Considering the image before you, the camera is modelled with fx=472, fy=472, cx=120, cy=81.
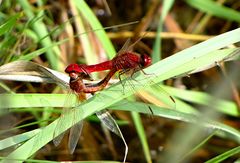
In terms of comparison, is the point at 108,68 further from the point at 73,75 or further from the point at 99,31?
the point at 99,31

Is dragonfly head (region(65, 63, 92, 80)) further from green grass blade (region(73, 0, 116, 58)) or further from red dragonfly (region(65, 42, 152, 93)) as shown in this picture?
green grass blade (region(73, 0, 116, 58))

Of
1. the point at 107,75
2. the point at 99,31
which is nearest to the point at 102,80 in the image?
the point at 107,75

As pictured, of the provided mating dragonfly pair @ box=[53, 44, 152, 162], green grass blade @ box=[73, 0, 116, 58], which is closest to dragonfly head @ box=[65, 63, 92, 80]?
mating dragonfly pair @ box=[53, 44, 152, 162]

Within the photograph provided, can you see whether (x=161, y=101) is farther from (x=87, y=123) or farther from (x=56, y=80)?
(x=87, y=123)

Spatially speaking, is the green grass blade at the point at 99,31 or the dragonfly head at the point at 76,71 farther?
the green grass blade at the point at 99,31

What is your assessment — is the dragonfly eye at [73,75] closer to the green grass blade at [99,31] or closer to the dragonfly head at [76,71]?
the dragonfly head at [76,71]

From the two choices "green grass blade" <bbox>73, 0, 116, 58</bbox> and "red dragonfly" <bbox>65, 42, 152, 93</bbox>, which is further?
"green grass blade" <bbox>73, 0, 116, 58</bbox>

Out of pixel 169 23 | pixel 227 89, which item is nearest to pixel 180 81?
pixel 169 23

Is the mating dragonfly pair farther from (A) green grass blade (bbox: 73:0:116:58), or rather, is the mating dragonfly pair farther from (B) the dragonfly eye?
(A) green grass blade (bbox: 73:0:116:58)

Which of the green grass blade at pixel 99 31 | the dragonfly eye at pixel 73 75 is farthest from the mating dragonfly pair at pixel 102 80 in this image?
the green grass blade at pixel 99 31

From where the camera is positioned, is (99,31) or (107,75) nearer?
(107,75)

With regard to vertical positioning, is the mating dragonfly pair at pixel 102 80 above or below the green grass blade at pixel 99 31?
below

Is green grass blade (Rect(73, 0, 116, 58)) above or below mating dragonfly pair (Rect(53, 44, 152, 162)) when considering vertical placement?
above
